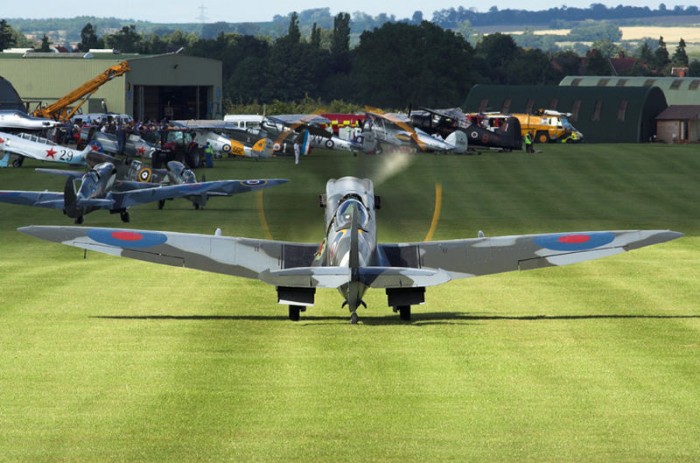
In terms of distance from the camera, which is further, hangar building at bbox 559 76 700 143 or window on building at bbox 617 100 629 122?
window on building at bbox 617 100 629 122

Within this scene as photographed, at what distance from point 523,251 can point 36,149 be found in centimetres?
6483

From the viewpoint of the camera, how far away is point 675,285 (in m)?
30.8

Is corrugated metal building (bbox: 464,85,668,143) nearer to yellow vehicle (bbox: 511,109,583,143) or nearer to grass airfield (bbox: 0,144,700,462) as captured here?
yellow vehicle (bbox: 511,109,583,143)

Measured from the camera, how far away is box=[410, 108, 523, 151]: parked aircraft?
108m

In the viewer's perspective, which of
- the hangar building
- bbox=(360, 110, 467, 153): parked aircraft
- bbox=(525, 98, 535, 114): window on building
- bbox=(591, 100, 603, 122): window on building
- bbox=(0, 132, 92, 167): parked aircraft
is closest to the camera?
bbox=(0, 132, 92, 167): parked aircraft

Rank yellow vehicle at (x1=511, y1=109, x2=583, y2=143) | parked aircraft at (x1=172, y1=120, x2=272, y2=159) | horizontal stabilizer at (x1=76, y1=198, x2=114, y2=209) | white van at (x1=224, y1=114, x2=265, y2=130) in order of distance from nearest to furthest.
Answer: horizontal stabilizer at (x1=76, y1=198, x2=114, y2=209) → parked aircraft at (x1=172, y1=120, x2=272, y2=159) → white van at (x1=224, y1=114, x2=265, y2=130) → yellow vehicle at (x1=511, y1=109, x2=583, y2=143)

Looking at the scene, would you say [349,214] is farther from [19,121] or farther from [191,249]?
[19,121]

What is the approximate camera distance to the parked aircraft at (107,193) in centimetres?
5112

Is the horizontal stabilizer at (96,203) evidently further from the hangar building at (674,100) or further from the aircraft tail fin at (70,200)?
the hangar building at (674,100)

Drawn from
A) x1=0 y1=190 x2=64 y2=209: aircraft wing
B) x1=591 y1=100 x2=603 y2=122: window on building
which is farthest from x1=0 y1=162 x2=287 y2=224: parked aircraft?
x1=591 y1=100 x2=603 y2=122: window on building

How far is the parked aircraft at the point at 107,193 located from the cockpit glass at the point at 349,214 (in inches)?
1017

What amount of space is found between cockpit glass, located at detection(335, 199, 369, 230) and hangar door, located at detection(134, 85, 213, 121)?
435 ft

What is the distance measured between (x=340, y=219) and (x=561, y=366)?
5.32m

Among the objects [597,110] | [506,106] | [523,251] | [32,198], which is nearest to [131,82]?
[506,106]
